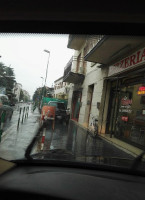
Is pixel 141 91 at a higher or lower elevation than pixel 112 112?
higher

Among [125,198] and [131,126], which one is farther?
[131,126]

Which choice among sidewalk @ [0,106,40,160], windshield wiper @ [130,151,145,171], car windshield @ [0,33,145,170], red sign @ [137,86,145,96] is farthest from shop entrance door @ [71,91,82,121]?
windshield wiper @ [130,151,145,171]

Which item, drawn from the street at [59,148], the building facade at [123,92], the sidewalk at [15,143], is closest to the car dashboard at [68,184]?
the street at [59,148]

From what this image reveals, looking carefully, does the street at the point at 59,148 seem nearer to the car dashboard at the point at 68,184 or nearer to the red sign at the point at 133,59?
the car dashboard at the point at 68,184

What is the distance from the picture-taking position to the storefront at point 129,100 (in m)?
6.82

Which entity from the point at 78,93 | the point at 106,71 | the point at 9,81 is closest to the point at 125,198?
the point at 9,81

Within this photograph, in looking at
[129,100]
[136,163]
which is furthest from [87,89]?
[136,163]

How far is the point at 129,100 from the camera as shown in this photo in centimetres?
782

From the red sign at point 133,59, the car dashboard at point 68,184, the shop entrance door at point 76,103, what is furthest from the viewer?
the shop entrance door at point 76,103

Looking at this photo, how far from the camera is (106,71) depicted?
9.55 meters

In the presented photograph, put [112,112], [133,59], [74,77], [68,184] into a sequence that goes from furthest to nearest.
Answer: [74,77]
[112,112]
[133,59]
[68,184]

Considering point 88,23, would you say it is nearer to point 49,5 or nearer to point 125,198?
point 49,5

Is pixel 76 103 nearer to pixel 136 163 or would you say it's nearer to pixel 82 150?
pixel 82 150

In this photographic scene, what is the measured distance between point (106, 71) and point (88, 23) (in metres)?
6.84
